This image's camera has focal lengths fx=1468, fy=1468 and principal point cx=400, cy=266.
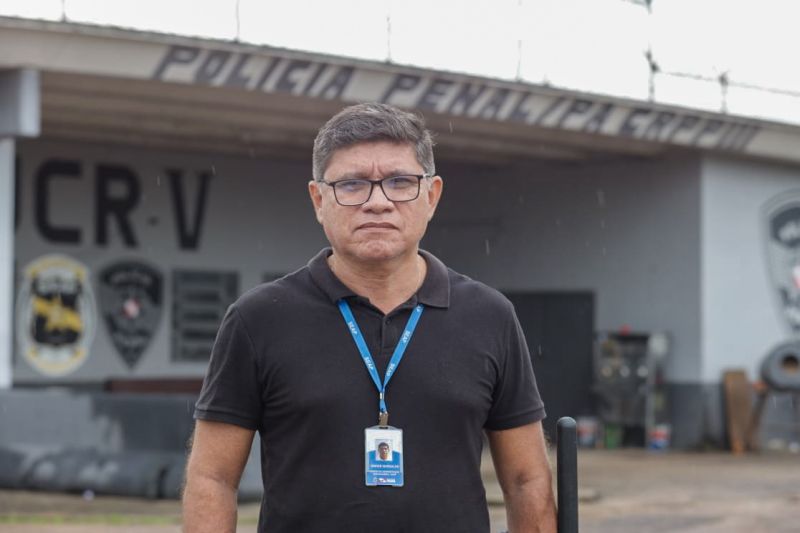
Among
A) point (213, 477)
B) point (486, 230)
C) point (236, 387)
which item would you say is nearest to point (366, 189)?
point (236, 387)

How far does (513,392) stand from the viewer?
355 centimetres

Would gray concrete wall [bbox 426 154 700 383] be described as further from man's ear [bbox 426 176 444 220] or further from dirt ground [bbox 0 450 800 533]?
man's ear [bbox 426 176 444 220]

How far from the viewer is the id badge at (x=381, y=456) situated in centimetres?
331

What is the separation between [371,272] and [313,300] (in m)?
0.15

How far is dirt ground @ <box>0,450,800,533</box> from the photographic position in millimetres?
11867

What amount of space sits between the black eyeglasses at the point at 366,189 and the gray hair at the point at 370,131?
63 mm

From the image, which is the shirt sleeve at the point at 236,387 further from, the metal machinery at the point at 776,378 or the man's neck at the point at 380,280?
the metal machinery at the point at 776,378

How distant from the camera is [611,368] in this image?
20.8 meters

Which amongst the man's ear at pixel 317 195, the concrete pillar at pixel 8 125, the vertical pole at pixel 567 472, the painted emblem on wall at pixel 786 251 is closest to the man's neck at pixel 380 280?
the man's ear at pixel 317 195

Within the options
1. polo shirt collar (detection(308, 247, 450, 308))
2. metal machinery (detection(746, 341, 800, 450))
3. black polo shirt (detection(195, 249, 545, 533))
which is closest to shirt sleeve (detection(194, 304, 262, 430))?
black polo shirt (detection(195, 249, 545, 533))

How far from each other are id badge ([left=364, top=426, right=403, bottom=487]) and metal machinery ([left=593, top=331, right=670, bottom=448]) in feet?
57.1

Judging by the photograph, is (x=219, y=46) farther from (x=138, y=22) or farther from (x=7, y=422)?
(x=7, y=422)

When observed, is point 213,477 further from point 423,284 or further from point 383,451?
point 423,284

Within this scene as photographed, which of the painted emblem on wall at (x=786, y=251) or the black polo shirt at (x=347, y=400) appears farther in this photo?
the painted emblem on wall at (x=786, y=251)
